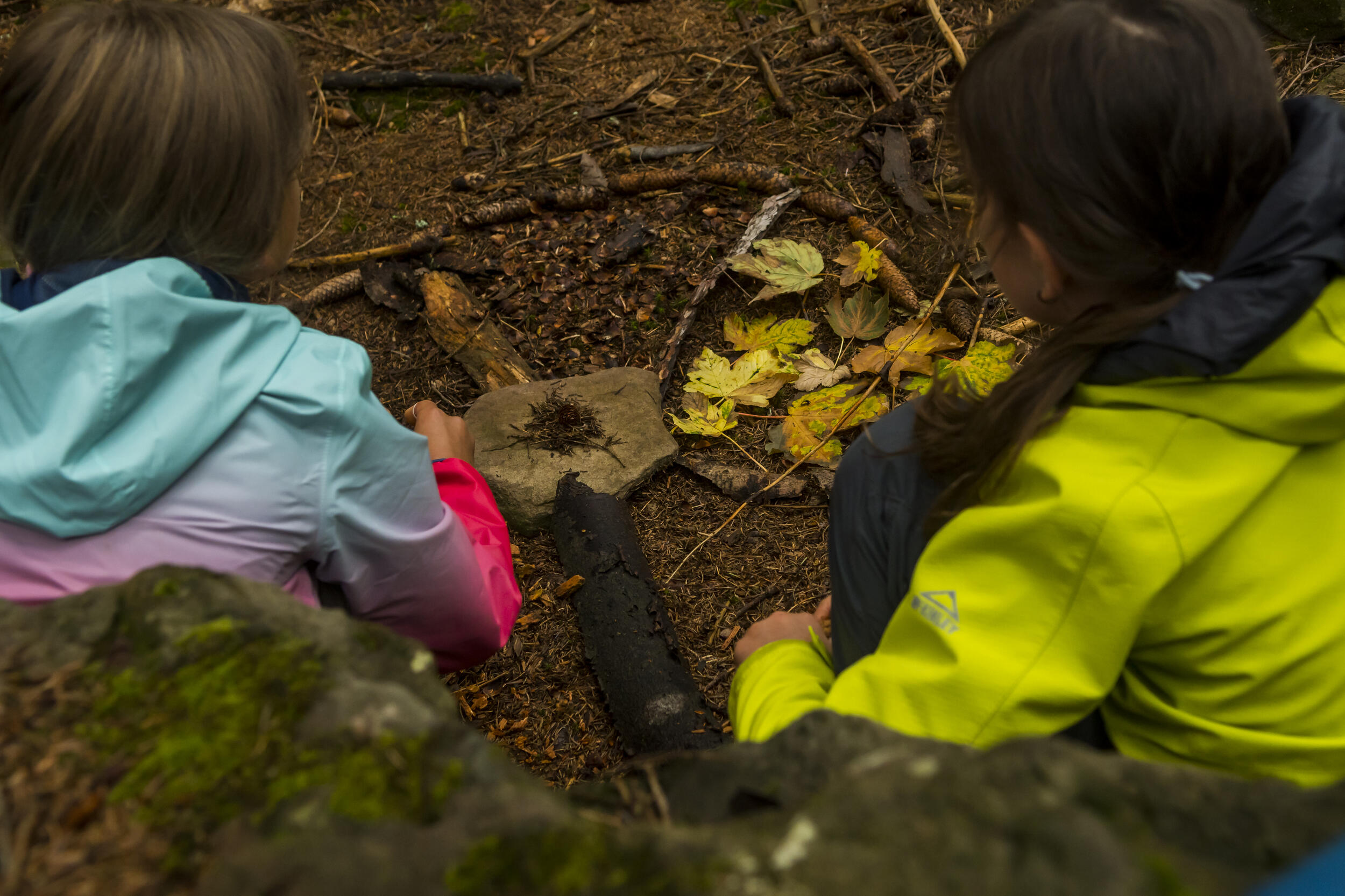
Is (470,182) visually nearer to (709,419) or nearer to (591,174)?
(591,174)

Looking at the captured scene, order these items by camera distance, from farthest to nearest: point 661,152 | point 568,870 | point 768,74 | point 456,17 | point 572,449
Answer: point 456,17 < point 768,74 < point 661,152 < point 572,449 < point 568,870

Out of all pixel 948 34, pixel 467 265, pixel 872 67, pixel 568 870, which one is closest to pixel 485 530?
pixel 568 870

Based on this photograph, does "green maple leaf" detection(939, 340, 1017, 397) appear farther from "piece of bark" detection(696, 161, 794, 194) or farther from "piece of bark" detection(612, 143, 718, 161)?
"piece of bark" detection(612, 143, 718, 161)

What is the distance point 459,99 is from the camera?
4.70 m

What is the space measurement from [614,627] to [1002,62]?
1849mm

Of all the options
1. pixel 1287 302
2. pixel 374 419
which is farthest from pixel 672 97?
pixel 1287 302

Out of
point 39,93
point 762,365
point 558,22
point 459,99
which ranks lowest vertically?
point 762,365

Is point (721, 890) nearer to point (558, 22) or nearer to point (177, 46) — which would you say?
point (177, 46)

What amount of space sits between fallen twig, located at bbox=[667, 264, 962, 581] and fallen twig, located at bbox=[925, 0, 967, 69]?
141cm

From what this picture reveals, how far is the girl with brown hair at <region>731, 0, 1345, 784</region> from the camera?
1210 millimetres

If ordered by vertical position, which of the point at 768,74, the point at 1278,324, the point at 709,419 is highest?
the point at 1278,324

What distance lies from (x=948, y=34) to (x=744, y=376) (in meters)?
2.39

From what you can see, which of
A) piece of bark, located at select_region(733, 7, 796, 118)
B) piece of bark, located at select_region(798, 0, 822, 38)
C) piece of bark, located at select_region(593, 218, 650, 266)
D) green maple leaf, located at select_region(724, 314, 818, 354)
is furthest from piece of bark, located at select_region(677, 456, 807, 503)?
piece of bark, located at select_region(798, 0, 822, 38)

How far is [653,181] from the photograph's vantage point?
401cm
